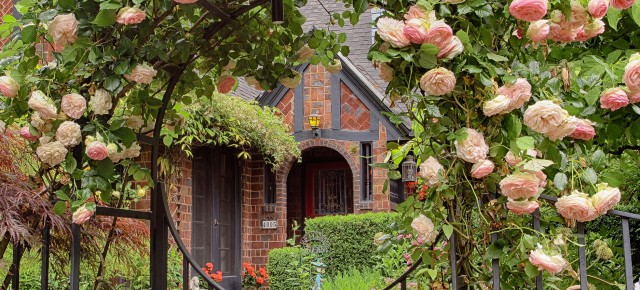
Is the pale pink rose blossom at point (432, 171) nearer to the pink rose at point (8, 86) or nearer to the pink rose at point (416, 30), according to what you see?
the pink rose at point (416, 30)

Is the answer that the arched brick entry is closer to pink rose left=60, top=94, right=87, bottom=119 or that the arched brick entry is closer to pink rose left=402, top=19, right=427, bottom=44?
pink rose left=60, top=94, right=87, bottom=119

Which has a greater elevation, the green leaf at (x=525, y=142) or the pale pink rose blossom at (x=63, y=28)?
the pale pink rose blossom at (x=63, y=28)

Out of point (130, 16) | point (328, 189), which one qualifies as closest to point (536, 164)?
point (130, 16)

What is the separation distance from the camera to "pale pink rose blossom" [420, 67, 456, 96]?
1.93 m

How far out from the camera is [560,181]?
6.42 feet

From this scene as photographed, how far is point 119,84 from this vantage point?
250 cm

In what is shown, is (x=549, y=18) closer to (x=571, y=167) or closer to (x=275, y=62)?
(x=571, y=167)

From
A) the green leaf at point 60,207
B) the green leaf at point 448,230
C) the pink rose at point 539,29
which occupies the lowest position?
the green leaf at point 448,230

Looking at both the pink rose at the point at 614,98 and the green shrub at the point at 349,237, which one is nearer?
the pink rose at the point at 614,98

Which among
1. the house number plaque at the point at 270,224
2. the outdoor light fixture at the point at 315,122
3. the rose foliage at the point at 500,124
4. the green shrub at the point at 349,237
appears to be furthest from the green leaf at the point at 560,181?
the house number plaque at the point at 270,224

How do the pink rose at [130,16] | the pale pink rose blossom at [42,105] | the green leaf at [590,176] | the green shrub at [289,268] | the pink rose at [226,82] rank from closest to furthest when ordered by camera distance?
the green leaf at [590,176] → the pink rose at [130,16] → the pale pink rose blossom at [42,105] → the pink rose at [226,82] → the green shrub at [289,268]

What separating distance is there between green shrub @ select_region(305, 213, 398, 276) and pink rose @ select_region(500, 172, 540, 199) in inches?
327

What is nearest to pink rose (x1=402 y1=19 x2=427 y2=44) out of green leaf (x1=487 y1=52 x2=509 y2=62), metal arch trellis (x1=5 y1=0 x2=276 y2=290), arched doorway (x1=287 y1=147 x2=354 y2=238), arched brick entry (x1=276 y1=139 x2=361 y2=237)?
green leaf (x1=487 y1=52 x2=509 y2=62)

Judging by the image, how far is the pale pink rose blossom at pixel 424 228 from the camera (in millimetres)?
2037
